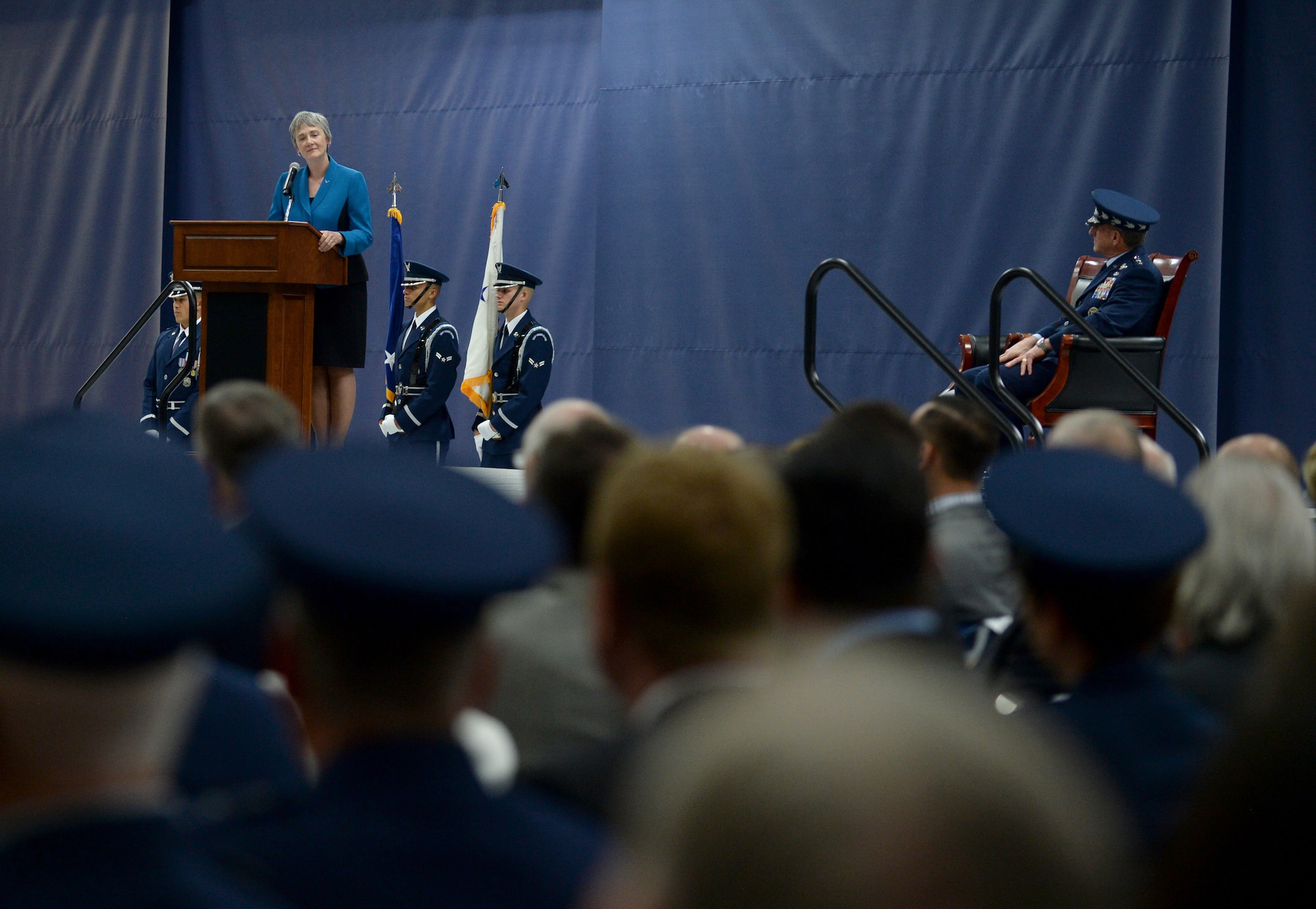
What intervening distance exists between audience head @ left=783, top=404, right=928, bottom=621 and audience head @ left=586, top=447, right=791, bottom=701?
325 mm

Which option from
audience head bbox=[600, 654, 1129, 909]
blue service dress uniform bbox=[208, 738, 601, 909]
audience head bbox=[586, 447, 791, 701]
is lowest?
blue service dress uniform bbox=[208, 738, 601, 909]

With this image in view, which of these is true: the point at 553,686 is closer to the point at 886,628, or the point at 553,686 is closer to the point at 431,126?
the point at 886,628

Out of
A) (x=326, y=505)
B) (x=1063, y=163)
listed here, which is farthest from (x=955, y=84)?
(x=326, y=505)

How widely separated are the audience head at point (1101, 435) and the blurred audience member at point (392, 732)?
5.44 feet

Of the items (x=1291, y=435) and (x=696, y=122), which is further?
(x=696, y=122)

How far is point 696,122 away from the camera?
24.6ft

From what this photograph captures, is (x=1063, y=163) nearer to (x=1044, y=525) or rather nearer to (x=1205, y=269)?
(x=1205, y=269)

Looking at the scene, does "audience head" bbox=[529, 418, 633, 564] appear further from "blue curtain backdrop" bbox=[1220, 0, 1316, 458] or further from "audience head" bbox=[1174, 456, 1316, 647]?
"blue curtain backdrop" bbox=[1220, 0, 1316, 458]

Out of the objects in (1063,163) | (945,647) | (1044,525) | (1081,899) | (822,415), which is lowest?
(822,415)

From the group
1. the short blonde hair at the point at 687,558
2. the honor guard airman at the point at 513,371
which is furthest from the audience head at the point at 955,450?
the honor guard airman at the point at 513,371

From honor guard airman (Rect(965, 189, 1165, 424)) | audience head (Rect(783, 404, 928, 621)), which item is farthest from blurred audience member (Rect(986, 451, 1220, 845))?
honor guard airman (Rect(965, 189, 1165, 424))

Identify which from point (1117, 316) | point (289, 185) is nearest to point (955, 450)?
point (1117, 316)

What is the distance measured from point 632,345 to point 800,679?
732 centimetres

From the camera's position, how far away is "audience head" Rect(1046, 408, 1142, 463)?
2.37m
